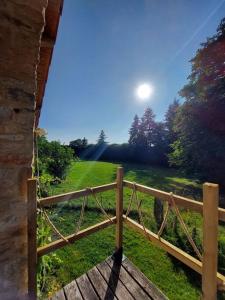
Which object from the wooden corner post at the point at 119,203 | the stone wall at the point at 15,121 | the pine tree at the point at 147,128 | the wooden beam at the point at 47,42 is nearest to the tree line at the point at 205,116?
the wooden corner post at the point at 119,203

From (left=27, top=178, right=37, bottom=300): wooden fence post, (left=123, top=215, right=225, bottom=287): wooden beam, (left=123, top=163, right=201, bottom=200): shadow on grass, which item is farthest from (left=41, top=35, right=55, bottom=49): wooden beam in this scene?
(left=123, top=163, right=201, bottom=200): shadow on grass

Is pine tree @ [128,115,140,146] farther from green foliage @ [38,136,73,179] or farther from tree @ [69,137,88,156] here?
green foliage @ [38,136,73,179]

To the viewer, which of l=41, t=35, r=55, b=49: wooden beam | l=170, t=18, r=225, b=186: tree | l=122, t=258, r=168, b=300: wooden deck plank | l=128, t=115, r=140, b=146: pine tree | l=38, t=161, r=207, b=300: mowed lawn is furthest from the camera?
l=128, t=115, r=140, b=146: pine tree

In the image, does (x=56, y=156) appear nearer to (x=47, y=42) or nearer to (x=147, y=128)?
(x=47, y=42)

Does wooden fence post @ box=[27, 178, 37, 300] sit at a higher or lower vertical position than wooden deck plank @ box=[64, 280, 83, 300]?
higher

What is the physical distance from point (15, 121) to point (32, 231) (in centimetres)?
94

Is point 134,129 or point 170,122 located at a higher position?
point 170,122

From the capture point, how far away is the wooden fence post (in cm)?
153

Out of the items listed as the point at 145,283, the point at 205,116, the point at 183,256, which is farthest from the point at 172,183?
the point at 183,256

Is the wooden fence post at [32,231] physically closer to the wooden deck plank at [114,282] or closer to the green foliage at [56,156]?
the wooden deck plank at [114,282]

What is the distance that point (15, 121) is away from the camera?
136 cm

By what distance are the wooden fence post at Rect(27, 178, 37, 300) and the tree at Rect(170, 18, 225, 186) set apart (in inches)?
361

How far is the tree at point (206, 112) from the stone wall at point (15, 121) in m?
9.31

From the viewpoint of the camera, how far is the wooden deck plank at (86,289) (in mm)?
1968
